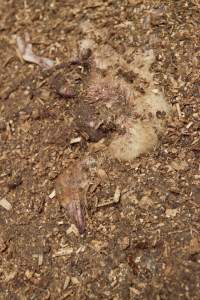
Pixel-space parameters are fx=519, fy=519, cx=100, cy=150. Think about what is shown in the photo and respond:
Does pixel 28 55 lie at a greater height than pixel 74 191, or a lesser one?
greater

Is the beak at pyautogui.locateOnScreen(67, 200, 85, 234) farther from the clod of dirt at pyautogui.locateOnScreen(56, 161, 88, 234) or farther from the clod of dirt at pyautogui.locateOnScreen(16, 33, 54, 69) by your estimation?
the clod of dirt at pyautogui.locateOnScreen(16, 33, 54, 69)

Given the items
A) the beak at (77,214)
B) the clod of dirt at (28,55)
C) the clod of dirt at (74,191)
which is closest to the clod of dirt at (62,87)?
the clod of dirt at (28,55)

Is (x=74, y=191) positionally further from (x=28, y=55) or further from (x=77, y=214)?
(x=28, y=55)

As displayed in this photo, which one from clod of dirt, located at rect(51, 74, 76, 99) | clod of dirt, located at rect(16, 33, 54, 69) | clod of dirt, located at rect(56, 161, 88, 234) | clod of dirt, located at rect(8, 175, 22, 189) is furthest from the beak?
clod of dirt, located at rect(16, 33, 54, 69)

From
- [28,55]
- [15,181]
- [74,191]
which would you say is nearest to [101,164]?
[74,191]

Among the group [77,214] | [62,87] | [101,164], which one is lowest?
[77,214]

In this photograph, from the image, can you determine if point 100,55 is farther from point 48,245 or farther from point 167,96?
point 48,245

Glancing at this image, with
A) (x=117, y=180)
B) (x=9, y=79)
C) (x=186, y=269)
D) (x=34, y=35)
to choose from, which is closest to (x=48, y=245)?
(x=117, y=180)
